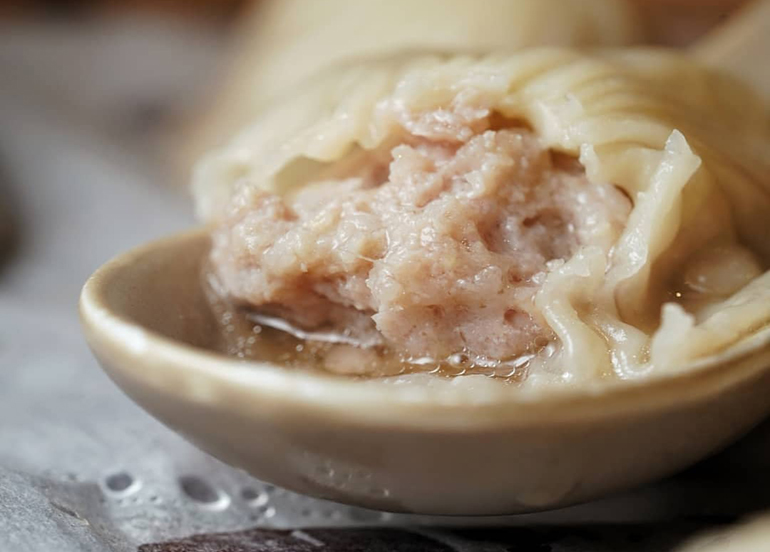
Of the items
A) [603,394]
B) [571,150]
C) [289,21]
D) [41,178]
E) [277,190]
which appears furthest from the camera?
[289,21]

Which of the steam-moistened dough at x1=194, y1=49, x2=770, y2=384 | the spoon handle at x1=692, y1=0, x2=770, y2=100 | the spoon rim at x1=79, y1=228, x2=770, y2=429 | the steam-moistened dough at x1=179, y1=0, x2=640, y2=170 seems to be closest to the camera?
the spoon rim at x1=79, y1=228, x2=770, y2=429

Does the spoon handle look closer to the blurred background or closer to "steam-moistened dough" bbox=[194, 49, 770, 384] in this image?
the blurred background

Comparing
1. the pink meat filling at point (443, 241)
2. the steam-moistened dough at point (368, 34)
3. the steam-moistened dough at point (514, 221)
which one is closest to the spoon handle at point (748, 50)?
the steam-moistened dough at point (368, 34)

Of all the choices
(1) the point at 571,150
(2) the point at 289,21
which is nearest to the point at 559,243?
(1) the point at 571,150

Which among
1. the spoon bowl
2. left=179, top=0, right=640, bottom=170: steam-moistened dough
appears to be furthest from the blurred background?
the spoon bowl

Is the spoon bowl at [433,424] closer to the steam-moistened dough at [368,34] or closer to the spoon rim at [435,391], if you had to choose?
the spoon rim at [435,391]

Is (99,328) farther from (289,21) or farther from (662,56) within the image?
(289,21)
